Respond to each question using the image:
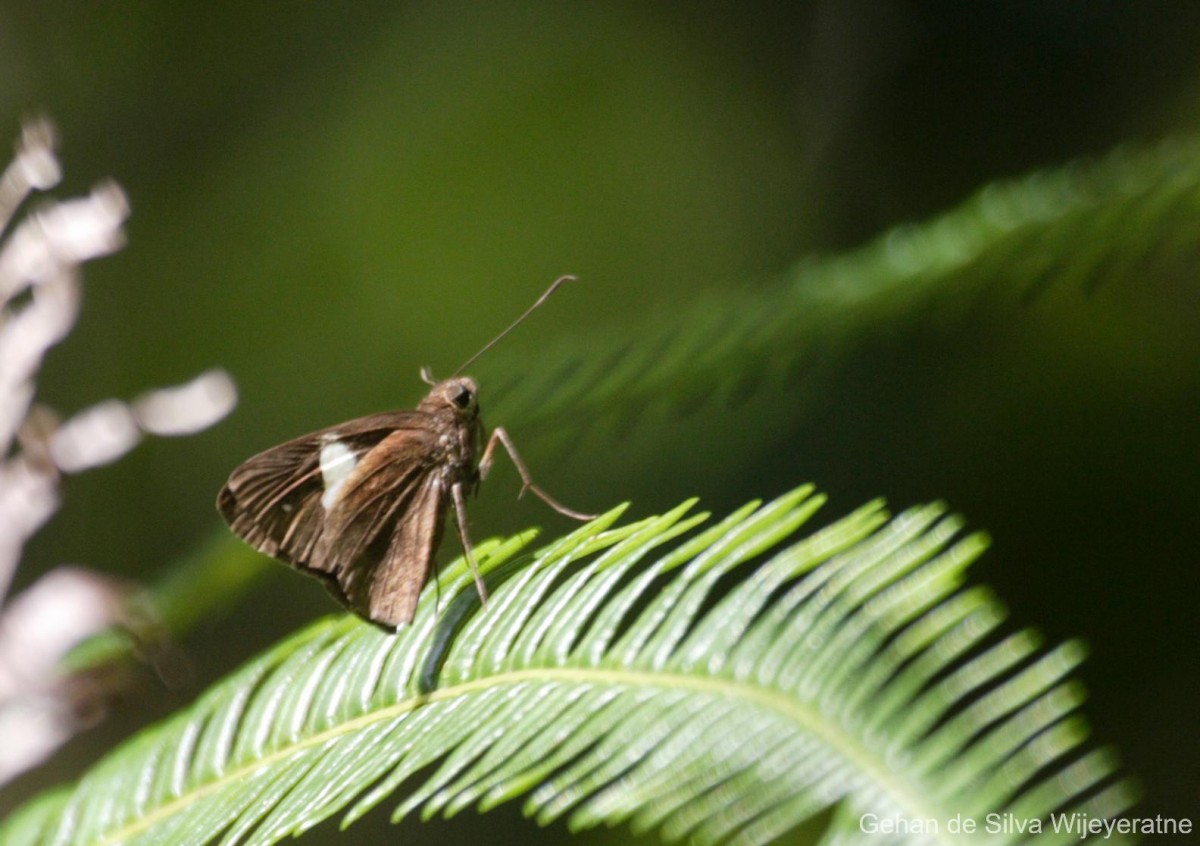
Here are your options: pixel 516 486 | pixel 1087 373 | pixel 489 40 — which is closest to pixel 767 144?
pixel 489 40

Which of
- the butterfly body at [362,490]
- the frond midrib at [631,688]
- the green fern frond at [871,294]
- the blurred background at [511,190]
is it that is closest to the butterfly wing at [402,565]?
the butterfly body at [362,490]

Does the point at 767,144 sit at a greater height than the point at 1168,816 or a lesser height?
greater

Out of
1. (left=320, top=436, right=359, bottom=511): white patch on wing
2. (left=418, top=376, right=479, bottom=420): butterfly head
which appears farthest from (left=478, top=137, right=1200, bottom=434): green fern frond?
(left=320, top=436, right=359, bottom=511): white patch on wing

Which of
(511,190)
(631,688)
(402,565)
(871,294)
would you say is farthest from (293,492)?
(511,190)

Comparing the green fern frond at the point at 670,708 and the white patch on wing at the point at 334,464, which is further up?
the white patch on wing at the point at 334,464

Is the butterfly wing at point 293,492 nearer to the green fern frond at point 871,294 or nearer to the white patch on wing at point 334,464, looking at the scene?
the white patch on wing at point 334,464

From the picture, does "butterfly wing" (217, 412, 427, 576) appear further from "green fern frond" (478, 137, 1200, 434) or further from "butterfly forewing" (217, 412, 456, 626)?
"green fern frond" (478, 137, 1200, 434)

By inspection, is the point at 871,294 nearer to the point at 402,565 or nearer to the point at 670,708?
the point at 402,565

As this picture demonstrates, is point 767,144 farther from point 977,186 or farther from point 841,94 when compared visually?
point 977,186
